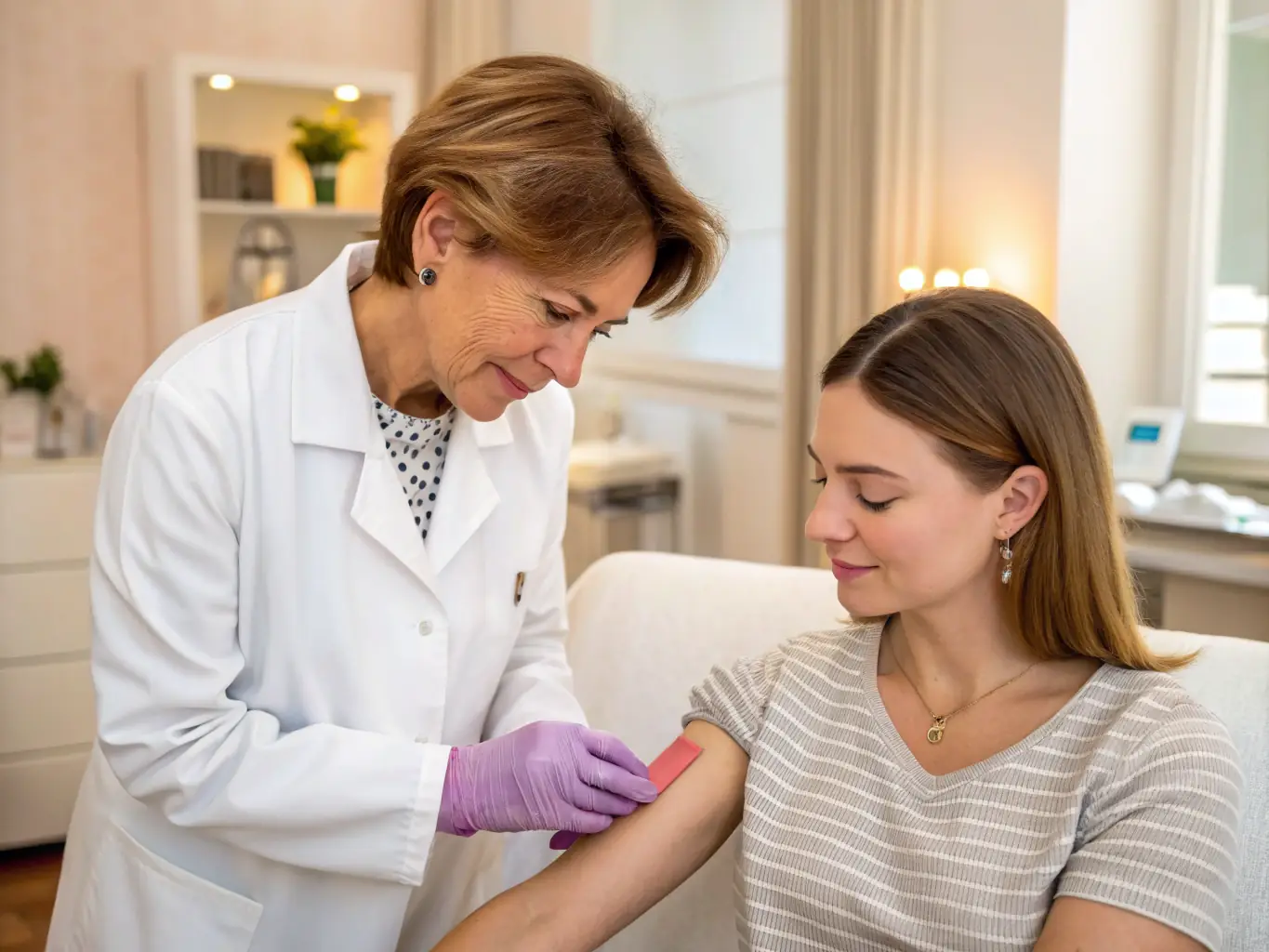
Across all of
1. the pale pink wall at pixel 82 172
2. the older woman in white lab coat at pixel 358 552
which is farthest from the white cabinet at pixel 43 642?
the older woman in white lab coat at pixel 358 552

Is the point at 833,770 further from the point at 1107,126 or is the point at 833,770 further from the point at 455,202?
the point at 1107,126

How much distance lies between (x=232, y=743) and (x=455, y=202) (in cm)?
55

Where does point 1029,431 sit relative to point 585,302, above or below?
below

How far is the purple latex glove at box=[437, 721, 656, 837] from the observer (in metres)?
1.24

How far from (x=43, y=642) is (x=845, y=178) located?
2275 mm

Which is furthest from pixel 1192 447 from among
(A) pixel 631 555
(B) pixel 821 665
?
(B) pixel 821 665

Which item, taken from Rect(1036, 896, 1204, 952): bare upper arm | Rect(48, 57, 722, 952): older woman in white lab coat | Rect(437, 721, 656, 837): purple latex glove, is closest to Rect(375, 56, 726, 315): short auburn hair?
Rect(48, 57, 722, 952): older woman in white lab coat

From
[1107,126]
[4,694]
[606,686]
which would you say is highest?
[1107,126]

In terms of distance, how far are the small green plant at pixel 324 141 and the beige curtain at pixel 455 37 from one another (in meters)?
0.54

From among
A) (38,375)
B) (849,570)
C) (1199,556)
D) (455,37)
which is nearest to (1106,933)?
(849,570)

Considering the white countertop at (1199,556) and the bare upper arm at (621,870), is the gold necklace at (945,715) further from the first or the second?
the white countertop at (1199,556)

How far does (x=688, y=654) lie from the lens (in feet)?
5.52

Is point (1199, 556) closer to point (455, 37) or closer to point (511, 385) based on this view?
point (511, 385)

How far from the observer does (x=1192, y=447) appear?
295 centimetres
